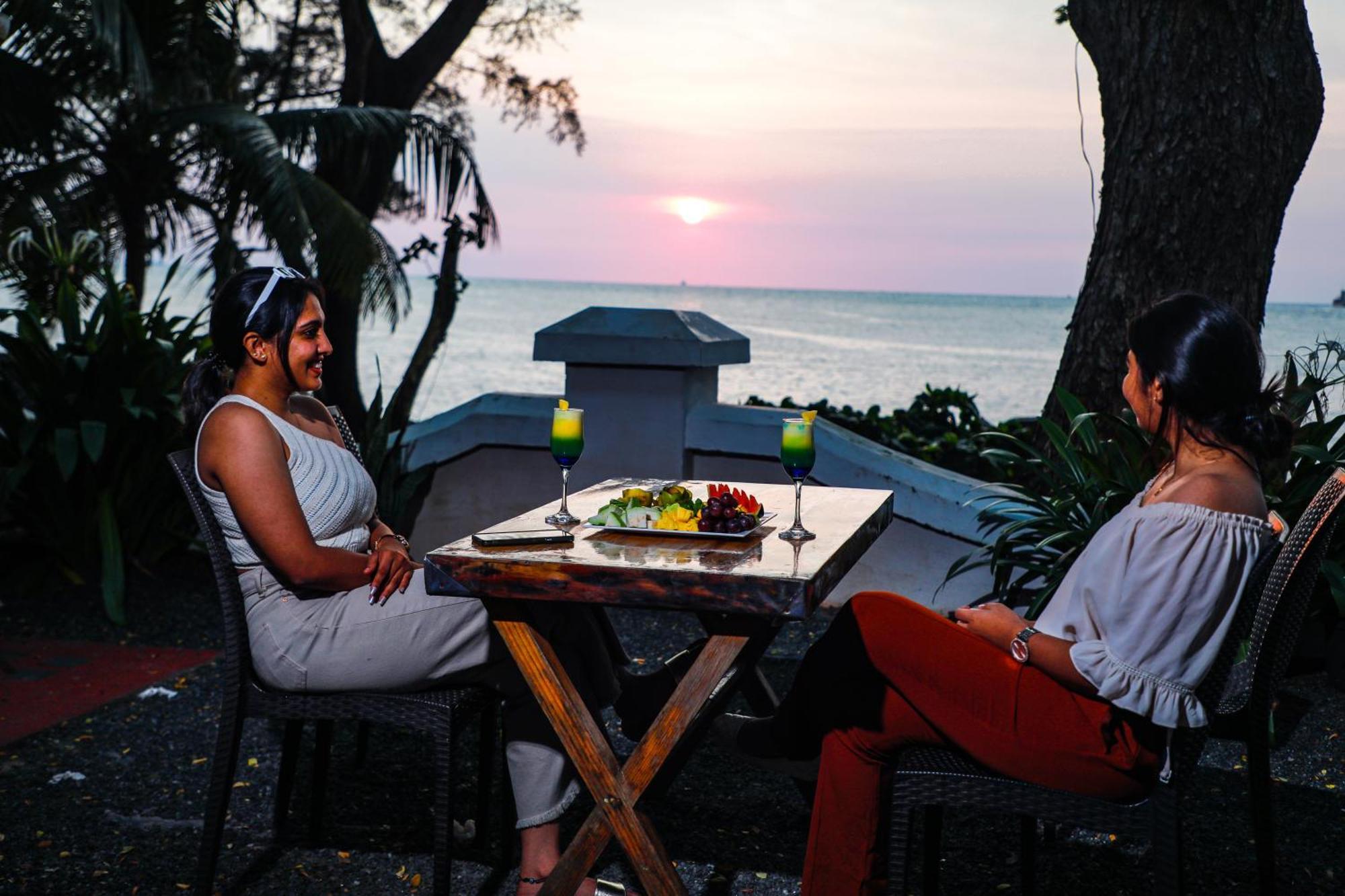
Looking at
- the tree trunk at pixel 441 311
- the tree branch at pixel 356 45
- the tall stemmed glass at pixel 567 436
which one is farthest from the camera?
the tree branch at pixel 356 45

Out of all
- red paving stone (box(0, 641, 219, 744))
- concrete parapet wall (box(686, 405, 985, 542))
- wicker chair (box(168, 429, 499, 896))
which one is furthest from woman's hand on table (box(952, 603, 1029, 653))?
red paving stone (box(0, 641, 219, 744))

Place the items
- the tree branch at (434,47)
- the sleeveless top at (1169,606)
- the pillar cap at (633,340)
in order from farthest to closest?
1. the tree branch at (434,47)
2. the pillar cap at (633,340)
3. the sleeveless top at (1169,606)

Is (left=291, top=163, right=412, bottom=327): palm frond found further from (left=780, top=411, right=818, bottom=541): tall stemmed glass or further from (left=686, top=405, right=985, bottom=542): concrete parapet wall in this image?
(left=780, top=411, right=818, bottom=541): tall stemmed glass

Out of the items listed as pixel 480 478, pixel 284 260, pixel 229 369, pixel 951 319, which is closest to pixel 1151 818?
pixel 229 369

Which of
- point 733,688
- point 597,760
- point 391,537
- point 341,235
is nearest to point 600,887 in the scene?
point 597,760

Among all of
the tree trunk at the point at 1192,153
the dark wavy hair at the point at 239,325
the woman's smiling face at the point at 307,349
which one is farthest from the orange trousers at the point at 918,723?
Result: the tree trunk at the point at 1192,153

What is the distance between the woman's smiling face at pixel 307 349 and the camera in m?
3.04

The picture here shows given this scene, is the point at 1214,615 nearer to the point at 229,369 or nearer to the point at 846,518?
the point at 846,518

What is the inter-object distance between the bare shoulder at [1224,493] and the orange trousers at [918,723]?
1.39 feet

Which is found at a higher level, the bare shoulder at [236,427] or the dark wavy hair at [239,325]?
the dark wavy hair at [239,325]

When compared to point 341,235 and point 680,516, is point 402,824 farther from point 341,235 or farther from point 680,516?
point 341,235

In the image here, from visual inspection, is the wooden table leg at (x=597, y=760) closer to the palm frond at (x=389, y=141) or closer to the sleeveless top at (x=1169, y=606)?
the sleeveless top at (x=1169, y=606)

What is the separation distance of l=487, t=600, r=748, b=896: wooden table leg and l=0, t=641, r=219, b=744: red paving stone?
2.40 meters

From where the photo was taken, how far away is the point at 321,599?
9.45 feet
